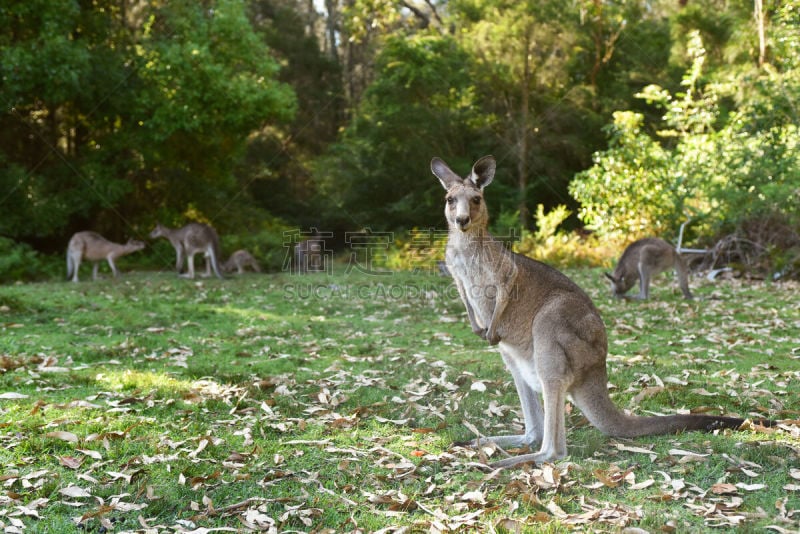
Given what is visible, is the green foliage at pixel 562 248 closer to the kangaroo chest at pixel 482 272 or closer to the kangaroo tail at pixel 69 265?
the kangaroo tail at pixel 69 265

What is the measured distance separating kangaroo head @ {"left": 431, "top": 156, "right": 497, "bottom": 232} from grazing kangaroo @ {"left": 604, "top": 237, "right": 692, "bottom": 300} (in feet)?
16.6

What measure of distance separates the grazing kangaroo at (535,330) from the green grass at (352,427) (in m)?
0.18

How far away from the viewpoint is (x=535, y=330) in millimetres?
3316

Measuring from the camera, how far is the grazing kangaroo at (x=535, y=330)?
319 centimetres

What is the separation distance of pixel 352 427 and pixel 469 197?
4.93ft

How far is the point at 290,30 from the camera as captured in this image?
21.4 meters

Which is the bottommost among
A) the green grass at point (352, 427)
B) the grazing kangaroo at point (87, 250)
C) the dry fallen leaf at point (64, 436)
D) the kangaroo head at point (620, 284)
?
the green grass at point (352, 427)

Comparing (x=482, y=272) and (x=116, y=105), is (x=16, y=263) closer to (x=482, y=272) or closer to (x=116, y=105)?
(x=116, y=105)

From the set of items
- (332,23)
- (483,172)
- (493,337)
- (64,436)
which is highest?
(332,23)

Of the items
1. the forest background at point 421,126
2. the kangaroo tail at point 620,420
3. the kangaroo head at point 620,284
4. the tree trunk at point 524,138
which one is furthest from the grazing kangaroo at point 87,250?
the kangaroo tail at point 620,420

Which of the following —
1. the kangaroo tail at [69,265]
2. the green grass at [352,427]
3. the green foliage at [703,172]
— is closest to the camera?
the green grass at [352,427]

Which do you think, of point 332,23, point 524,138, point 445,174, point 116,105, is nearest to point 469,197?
point 445,174

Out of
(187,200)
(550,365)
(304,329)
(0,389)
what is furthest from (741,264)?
(187,200)

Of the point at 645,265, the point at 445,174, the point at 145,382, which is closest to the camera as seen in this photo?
the point at 445,174
